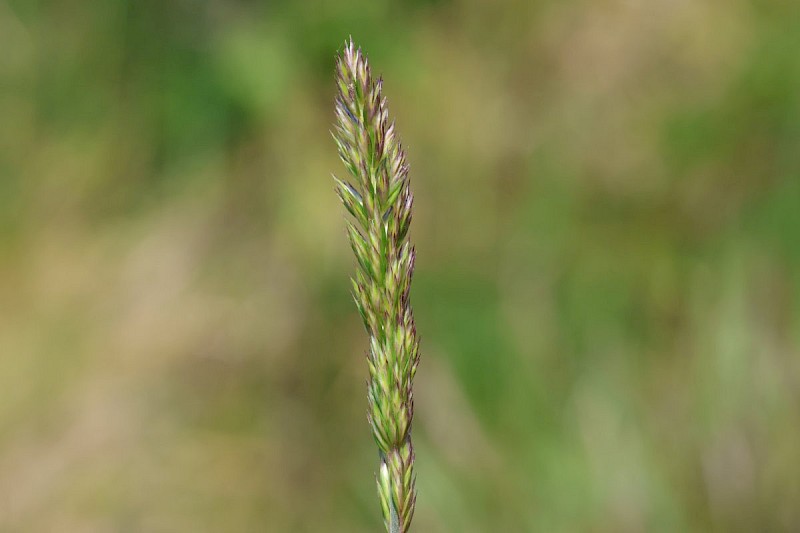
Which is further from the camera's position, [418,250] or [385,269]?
[418,250]

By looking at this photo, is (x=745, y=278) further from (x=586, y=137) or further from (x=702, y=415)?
(x=586, y=137)

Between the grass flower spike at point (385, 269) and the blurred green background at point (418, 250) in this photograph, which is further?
the blurred green background at point (418, 250)

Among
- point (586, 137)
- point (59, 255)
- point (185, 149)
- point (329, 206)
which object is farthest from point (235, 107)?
point (586, 137)

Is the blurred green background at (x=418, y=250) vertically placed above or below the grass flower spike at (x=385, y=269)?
below

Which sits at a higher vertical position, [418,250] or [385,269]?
[385,269]
